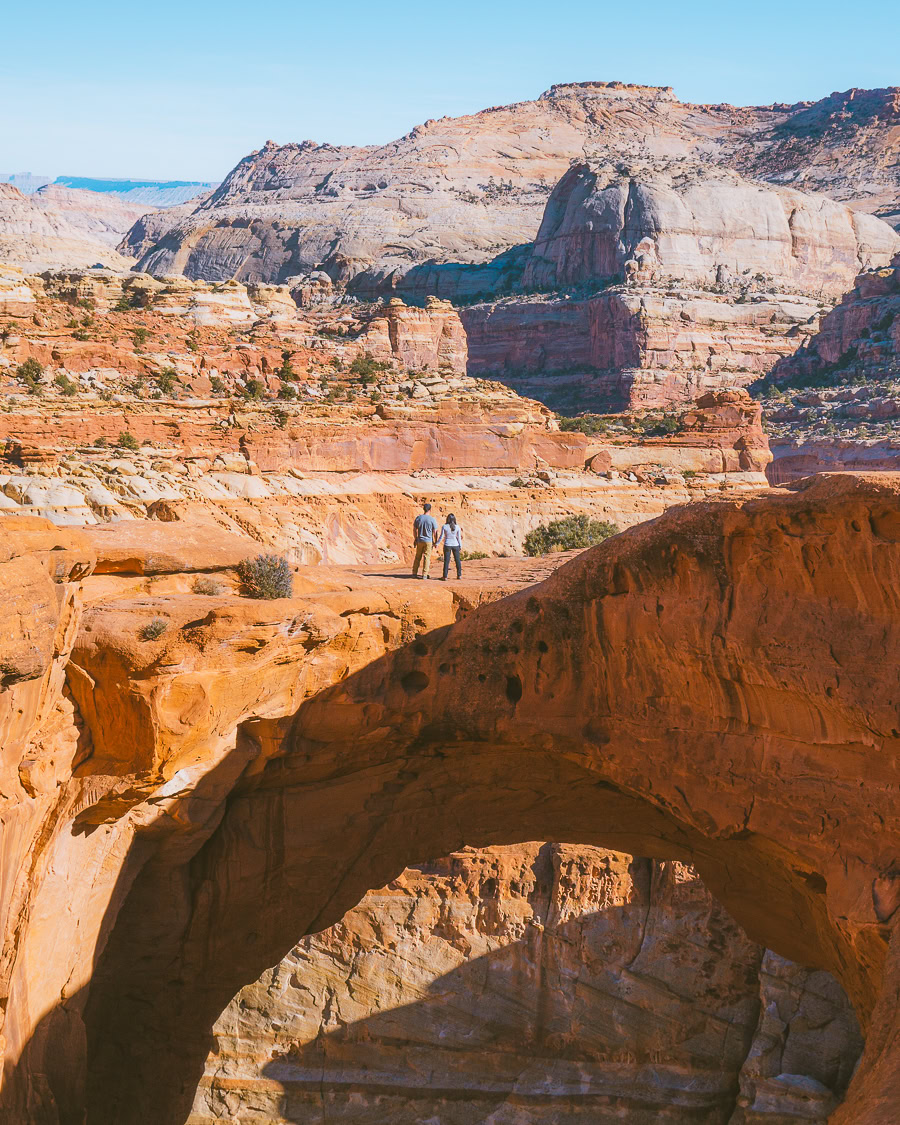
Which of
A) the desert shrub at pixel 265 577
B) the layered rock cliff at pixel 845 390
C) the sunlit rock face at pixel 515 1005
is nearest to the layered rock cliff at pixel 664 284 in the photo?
the layered rock cliff at pixel 845 390

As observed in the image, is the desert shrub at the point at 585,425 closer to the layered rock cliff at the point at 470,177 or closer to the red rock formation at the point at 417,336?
the red rock formation at the point at 417,336

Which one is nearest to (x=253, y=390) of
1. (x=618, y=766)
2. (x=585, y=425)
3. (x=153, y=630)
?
(x=585, y=425)

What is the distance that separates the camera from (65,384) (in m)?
30.2

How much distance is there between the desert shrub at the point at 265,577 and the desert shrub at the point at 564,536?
43.1 feet

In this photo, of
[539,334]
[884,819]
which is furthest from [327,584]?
[539,334]

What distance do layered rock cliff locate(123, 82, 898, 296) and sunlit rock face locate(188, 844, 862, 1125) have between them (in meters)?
84.4

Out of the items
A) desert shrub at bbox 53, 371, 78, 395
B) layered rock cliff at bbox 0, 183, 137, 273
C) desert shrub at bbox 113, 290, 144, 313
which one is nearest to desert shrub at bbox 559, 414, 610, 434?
desert shrub at bbox 113, 290, 144, 313

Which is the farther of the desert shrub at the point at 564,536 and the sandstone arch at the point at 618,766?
the desert shrub at the point at 564,536

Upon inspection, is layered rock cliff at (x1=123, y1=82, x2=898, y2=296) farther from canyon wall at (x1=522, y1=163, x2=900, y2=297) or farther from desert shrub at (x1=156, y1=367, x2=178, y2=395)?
desert shrub at (x1=156, y1=367, x2=178, y2=395)

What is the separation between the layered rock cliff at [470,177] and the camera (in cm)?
12169

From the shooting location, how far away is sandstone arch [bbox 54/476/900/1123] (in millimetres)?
10562

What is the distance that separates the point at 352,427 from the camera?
30.3 metres

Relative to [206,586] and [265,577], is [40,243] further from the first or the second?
[265,577]

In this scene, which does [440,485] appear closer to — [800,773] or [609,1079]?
[609,1079]
